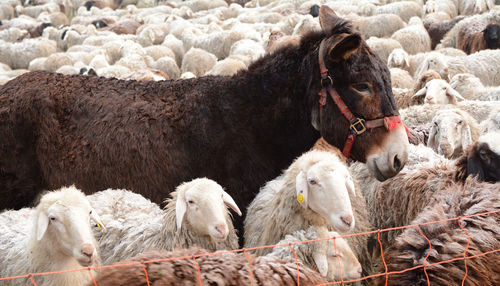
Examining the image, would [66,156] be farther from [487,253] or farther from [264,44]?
[264,44]

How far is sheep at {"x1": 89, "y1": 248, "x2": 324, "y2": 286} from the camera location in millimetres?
2221

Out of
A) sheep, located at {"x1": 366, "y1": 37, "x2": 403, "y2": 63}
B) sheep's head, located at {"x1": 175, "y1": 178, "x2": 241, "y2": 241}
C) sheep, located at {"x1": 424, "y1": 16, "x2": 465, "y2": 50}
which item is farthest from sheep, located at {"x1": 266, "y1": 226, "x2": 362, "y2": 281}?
sheep, located at {"x1": 424, "y1": 16, "x2": 465, "y2": 50}

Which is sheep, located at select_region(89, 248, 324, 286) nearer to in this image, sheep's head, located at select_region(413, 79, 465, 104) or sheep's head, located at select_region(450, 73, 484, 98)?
sheep's head, located at select_region(413, 79, 465, 104)

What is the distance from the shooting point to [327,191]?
3.31 metres

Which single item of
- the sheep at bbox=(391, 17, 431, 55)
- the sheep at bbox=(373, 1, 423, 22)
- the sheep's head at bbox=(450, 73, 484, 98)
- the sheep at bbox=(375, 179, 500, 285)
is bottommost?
the sheep at bbox=(373, 1, 423, 22)

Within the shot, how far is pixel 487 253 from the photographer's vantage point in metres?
2.53

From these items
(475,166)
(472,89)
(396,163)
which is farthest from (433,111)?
(396,163)

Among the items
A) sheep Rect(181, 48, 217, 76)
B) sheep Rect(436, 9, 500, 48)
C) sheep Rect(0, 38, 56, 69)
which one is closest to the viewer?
sheep Rect(181, 48, 217, 76)

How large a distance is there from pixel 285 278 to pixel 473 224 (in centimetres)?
110

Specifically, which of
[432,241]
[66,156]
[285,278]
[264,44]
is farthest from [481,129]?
[264,44]

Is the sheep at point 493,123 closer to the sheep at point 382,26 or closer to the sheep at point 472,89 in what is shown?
the sheep at point 472,89

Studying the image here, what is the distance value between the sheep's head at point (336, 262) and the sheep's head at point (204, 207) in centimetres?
62

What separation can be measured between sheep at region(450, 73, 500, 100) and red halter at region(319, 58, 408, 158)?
4665 millimetres

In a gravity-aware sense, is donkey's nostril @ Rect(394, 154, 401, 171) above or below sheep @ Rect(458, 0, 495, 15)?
above
